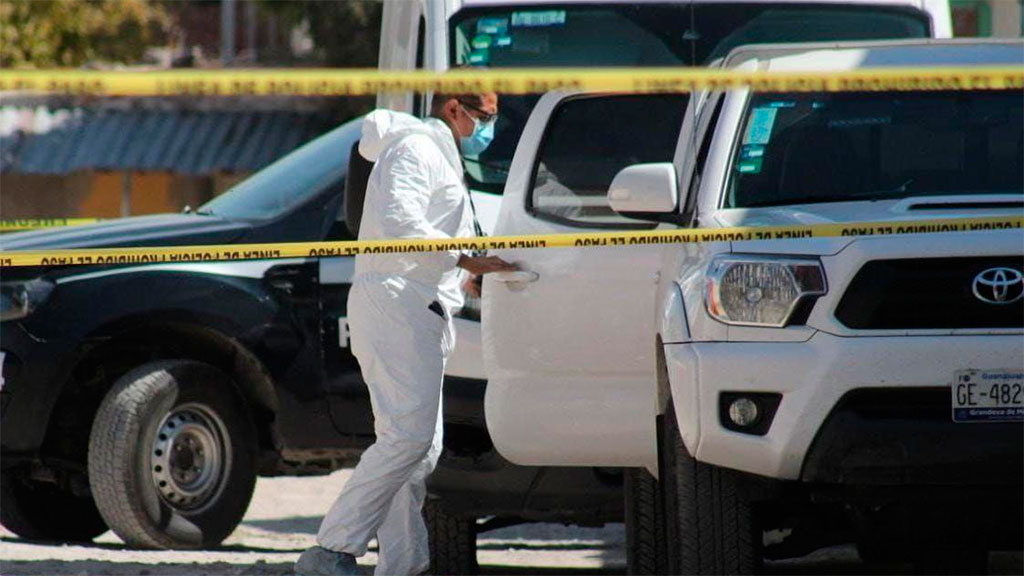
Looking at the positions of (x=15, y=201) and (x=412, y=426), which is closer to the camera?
(x=412, y=426)

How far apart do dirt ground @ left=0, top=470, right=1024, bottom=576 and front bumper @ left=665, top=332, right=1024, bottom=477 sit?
7.59 feet

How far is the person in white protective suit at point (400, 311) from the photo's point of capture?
6.29 metres

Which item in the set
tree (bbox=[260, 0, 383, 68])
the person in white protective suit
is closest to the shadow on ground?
the person in white protective suit

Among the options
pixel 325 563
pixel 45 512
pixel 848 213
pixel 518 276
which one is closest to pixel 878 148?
pixel 848 213

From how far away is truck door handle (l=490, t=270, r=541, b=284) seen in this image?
21.5ft

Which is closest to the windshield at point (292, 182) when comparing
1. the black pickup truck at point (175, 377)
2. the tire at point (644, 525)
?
the black pickup truck at point (175, 377)

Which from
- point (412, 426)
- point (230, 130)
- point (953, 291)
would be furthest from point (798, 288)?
point (230, 130)

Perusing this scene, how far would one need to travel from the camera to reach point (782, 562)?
8969mm

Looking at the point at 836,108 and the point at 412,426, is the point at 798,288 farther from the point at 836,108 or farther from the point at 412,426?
the point at 412,426

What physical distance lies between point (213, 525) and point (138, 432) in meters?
0.53

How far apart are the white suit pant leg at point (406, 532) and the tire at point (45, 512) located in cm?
270

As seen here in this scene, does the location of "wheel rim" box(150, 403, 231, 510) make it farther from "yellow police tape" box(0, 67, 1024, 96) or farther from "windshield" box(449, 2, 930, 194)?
"yellow police tape" box(0, 67, 1024, 96)

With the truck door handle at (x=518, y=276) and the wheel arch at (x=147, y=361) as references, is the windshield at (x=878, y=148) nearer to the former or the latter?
the truck door handle at (x=518, y=276)

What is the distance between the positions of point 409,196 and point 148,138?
21001 mm
